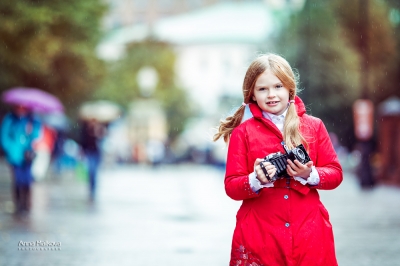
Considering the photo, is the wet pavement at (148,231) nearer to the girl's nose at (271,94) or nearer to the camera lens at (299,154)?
the girl's nose at (271,94)

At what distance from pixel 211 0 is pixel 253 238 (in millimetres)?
128855

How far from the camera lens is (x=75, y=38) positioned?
1204 inches

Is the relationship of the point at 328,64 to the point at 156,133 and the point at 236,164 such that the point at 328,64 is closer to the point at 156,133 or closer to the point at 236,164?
the point at 156,133

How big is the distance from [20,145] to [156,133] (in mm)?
43680

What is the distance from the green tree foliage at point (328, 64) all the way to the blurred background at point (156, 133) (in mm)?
86

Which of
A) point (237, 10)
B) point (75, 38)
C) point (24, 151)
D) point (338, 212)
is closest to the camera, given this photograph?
point (24, 151)

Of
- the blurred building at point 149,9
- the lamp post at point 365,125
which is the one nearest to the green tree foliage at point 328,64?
the lamp post at point 365,125

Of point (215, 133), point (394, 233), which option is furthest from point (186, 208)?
point (215, 133)

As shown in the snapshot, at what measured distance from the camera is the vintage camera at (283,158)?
368cm

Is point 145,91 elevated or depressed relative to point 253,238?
elevated

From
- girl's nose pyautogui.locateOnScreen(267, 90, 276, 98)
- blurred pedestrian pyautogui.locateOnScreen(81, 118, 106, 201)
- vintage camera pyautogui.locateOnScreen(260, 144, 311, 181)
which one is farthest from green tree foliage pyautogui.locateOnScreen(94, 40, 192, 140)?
vintage camera pyautogui.locateOnScreen(260, 144, 311, 181)

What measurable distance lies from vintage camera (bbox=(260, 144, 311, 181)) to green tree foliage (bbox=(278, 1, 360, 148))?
141ft

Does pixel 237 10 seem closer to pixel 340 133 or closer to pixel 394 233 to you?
pixel 340 133

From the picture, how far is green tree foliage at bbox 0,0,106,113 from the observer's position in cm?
2117
